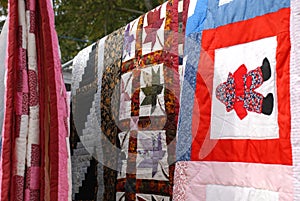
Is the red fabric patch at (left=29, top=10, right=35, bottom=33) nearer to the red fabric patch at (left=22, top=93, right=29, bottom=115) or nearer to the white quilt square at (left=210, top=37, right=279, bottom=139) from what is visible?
the red fabric patch at (left=22, top=93, right=29, bottom=115)

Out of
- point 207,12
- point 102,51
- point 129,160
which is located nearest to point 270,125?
point 207,12

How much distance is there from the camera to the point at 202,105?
1.25 m

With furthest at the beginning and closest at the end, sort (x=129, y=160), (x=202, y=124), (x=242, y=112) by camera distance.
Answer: (x=129, y=160) < (x=202, y=124) < (x=242, y=112)

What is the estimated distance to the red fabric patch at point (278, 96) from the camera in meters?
1.03

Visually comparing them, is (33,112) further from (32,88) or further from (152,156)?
(152,156)

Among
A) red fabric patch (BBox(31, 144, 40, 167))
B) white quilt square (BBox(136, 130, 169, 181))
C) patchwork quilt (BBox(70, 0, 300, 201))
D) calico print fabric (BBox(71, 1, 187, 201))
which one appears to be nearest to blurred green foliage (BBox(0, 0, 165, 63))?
calico print fabric (BBox(71, 1, 187, 201))

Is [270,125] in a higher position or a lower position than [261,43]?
lower

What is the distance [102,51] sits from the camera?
1958 mm

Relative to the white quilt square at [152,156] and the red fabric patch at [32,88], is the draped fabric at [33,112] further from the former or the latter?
the white quilt square at [152,156]

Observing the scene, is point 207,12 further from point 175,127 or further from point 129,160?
point 129,160

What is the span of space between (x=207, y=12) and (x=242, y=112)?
0.30 metres

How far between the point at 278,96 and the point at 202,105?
24 centimetres

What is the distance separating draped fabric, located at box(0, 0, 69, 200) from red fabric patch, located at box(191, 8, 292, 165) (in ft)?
1.12

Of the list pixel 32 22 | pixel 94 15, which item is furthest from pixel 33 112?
pixel 94 15
